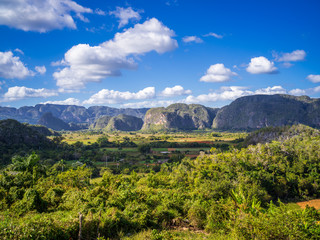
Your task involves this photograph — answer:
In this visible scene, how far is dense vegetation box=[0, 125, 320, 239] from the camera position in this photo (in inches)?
348

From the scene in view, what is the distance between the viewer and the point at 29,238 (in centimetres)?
793

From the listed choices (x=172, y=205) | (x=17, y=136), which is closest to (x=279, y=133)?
(x=172, y=205)

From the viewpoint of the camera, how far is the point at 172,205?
56.7ft

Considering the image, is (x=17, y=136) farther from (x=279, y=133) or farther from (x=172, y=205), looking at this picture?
(x=279, y=133)

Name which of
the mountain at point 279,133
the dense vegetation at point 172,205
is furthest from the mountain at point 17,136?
Answer: the mountain at point 279,133

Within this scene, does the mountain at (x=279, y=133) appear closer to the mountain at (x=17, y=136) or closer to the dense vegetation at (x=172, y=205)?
the dense vegetation at (x=172, y=205)

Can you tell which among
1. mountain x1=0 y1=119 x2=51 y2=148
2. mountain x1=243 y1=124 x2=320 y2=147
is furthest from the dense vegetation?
mountain x1=0 y1=119 x2=51 y2=148

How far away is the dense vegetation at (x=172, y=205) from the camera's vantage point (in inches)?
348

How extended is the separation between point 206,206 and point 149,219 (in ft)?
17.6

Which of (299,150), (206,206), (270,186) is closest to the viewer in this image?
(206,206)

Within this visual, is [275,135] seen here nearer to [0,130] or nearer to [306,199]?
[306,199]

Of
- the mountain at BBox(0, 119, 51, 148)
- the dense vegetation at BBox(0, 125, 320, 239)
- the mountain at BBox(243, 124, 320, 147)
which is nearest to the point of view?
the dense vegetation at BBox(0, 125, 320, 239)

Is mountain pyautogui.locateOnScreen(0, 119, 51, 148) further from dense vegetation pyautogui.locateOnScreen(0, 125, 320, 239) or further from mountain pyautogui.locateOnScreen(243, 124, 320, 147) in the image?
mountain pyautogui.locateOnScreen(243, 124, 320, 147)

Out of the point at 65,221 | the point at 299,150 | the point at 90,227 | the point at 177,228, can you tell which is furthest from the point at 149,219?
the point at 299,150
